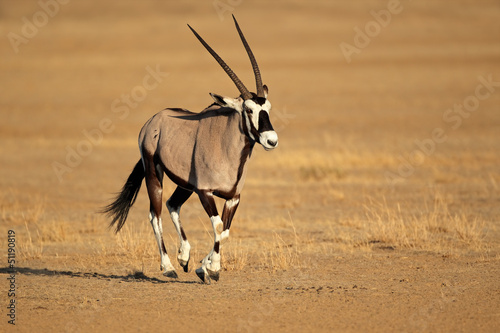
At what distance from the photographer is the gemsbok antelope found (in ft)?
27.4

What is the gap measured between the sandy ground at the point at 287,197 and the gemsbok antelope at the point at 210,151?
0.69 metres

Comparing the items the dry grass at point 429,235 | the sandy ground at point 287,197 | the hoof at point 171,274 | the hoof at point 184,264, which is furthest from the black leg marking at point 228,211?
the dry grass at point 429,235

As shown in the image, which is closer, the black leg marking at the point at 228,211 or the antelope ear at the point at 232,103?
the antelope ear at the point at 232,103

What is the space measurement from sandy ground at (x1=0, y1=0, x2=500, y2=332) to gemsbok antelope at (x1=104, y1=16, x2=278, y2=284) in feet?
2.25

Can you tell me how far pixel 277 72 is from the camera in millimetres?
49625

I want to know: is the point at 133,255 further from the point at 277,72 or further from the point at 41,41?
the point at 41,41

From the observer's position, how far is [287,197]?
15750mm

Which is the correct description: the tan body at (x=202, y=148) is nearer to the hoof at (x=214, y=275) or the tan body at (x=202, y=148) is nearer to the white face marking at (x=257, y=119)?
the white face marking at (x=257, y=119)

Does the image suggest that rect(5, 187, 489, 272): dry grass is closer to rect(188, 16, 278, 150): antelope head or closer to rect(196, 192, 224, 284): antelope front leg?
rect(196, 192, 224, 284): antelope front leg

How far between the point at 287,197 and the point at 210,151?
728 cm

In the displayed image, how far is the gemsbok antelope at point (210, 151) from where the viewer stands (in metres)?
8.34

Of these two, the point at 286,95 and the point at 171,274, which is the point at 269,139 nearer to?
the point at 171,274

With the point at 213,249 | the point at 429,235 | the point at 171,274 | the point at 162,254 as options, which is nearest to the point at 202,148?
the point at 213,249

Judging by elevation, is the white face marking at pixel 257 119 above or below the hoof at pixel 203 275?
above
